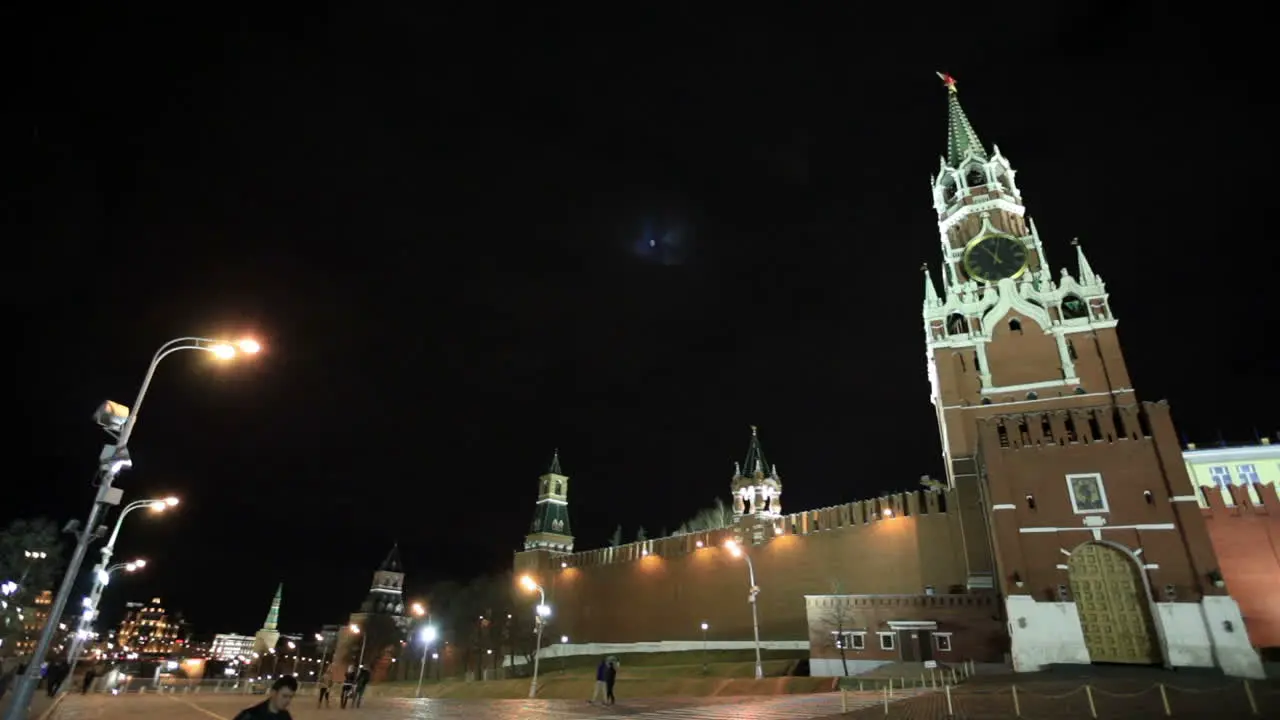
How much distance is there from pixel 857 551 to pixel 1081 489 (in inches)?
656

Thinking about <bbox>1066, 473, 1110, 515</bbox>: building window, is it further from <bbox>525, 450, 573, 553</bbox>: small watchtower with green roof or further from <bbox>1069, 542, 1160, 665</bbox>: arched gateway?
<bbox>525, 450, 573, 553</bbox>: small watchtower with green roof

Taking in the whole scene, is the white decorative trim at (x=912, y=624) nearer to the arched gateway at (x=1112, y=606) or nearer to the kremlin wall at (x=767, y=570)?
the kremlin wall at (x=767, y=570)

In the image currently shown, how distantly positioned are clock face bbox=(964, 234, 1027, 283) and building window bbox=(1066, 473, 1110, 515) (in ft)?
61.7

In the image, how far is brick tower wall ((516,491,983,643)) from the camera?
137 ft

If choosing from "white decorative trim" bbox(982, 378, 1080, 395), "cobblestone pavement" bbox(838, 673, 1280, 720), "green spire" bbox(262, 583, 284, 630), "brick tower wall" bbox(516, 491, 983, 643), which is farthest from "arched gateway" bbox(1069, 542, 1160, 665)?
"green spire" bbox(262, 583, 284, 630)

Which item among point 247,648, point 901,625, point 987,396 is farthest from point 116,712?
point 247,648

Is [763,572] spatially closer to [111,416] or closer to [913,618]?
[913,618]

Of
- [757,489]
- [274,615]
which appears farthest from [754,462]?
[274,615]

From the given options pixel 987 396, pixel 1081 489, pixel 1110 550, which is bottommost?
pixel 1110 550

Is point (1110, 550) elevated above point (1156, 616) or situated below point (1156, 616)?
above

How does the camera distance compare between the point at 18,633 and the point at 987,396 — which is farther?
the point at 18,633

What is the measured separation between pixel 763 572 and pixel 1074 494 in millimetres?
23494

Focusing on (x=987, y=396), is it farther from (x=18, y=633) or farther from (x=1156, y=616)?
(x=18, y=633)

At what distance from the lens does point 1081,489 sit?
101ft
